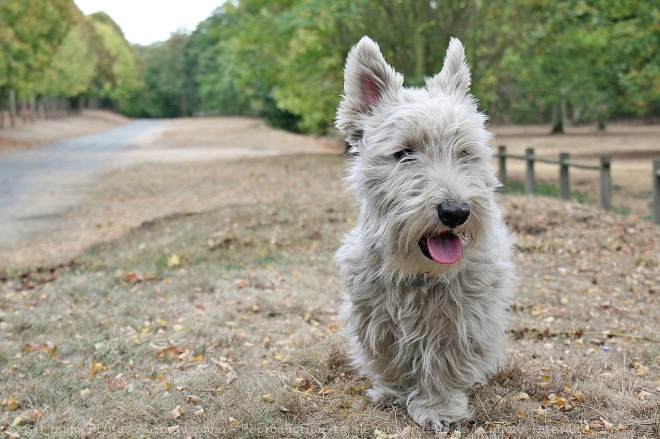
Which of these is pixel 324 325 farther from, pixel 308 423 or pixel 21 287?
pixel 21 287

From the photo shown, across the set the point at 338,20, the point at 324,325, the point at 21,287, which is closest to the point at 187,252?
the point at 21,287

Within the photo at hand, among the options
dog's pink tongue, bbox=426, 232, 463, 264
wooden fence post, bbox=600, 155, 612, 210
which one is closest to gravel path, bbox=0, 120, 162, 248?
wooden fence post, bbox=600, 155, 612, 210

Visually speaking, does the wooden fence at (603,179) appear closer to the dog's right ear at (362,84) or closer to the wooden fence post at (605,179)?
the wooden fence post at (605,179)

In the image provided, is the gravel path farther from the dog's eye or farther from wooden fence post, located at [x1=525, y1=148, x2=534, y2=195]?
the dog's eye

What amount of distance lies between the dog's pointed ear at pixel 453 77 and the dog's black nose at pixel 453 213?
921mm

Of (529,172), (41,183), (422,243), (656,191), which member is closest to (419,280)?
(422,243)

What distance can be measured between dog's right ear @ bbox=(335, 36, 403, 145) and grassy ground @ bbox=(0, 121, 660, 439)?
165 centimetres

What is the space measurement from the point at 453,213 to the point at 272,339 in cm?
280

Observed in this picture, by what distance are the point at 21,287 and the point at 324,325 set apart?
4.15 meters

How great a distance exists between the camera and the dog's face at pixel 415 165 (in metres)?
3.31

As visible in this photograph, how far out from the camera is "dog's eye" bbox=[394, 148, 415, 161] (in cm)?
352

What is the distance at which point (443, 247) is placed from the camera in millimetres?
3350

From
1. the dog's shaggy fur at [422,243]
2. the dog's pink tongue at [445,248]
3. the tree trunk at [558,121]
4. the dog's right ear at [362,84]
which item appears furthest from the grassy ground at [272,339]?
the tree trunk at [558,121]

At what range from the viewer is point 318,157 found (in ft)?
85.8
